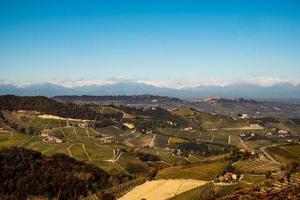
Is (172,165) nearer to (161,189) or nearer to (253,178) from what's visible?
(161,189)

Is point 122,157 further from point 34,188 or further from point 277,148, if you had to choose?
point 277,148

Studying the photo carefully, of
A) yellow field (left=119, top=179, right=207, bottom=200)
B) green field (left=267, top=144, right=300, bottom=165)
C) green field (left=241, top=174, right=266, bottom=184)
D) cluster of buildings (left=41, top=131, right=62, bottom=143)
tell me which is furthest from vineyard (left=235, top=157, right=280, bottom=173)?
cluster of buildings (left=41, top=131, right=62, bottom=143)

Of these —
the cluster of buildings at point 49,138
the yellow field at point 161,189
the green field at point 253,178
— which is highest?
the green field at point 253,178

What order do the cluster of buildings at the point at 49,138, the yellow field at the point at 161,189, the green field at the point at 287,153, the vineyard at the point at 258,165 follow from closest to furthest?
the yellow field at the point at 161,189 → the vineyard at the point at 258,165 → the green field at the point at 287,153 → the cluster of buildings at the point at 49,138

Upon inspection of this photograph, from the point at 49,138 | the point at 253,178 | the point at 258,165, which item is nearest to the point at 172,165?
the point at 258,165

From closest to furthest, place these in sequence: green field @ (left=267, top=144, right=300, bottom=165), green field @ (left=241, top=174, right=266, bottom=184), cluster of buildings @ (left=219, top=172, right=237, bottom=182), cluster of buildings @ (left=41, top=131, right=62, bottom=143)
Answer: green field @ (left=241, top=174, right=266, bottom=184)
cluster of buildings @ (left=219, top=172, right=237, bottom=182)
green field @ (left=267, top=144, right=300, bottom=165)
cluster of buildings @ (left=41, top=131, right=62, bottom=143)

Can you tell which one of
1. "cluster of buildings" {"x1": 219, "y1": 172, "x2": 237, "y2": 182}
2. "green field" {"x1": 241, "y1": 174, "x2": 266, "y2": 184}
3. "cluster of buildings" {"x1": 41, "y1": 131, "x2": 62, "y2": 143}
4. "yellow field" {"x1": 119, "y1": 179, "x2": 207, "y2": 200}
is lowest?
"cluster of buildings" {"x1": 41, "y1": 131, "x2": 62, "y2": 143}

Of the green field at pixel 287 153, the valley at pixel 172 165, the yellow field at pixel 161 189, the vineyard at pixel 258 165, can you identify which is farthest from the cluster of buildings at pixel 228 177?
the green field at pixel 287 153

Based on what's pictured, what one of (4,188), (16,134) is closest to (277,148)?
(4,188)

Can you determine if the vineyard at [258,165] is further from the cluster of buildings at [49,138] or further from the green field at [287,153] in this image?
the cluster of buildings at [49,138]

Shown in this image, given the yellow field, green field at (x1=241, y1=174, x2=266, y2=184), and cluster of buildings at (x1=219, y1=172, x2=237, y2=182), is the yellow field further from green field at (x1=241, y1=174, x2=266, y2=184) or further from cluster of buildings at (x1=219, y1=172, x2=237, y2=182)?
green field at (x1=241, y1=174, x2=266, y2=184)

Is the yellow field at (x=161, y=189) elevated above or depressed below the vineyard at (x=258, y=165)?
below

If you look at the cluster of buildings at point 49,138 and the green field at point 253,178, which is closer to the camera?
the green field at point 253,178
